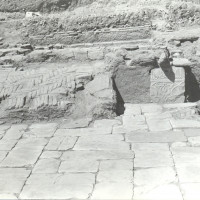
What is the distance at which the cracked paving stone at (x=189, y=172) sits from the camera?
356cm

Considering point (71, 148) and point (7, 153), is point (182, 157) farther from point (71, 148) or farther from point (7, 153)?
point (7, 153)

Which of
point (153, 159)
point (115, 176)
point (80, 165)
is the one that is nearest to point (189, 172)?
point (153, 159)

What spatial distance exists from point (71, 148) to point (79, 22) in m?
9.24

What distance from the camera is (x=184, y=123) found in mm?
5164

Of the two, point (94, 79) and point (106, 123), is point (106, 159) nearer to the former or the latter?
point (106, 123)

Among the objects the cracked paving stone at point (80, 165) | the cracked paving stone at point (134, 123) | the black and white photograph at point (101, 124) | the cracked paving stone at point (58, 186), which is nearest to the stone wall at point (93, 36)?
the black and white photograph at point (101, 124)

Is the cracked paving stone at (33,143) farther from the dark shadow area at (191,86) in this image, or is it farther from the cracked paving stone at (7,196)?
the dark shadow area at (191,86)

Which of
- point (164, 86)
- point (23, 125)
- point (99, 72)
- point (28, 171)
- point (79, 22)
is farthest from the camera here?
point (79, 22)

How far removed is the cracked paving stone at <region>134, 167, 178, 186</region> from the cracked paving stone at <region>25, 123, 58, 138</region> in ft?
5.63

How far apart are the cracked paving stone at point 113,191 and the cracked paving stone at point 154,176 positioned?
0.44 ft

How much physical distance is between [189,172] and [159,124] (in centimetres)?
155

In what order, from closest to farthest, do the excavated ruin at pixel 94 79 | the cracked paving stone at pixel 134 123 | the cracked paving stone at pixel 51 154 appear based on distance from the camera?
1. the cracked paving stone at pixel 51 154
2. the cracked paving stone at pixel 134 123
3. the excavated ruin at pixel 94 79

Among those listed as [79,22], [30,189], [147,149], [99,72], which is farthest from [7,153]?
[79,22]

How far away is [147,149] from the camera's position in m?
4.39
